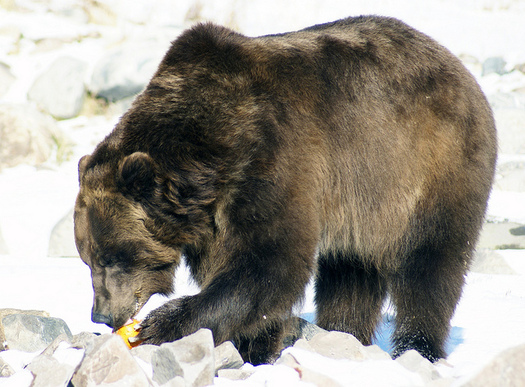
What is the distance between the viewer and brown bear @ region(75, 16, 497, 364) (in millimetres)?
3520

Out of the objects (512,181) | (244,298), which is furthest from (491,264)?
(244,298)

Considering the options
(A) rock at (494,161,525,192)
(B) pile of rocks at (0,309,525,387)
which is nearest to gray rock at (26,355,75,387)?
(B) pile of rocks at (0,309,525,387)

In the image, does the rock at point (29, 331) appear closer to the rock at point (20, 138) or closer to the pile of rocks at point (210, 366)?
the pile of rocks at point (210, 366)

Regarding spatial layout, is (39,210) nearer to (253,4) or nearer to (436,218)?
(436,218)

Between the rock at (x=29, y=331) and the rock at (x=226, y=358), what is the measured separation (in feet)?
4.34

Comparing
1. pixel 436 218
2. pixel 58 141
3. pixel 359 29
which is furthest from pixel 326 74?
pixel 58 141

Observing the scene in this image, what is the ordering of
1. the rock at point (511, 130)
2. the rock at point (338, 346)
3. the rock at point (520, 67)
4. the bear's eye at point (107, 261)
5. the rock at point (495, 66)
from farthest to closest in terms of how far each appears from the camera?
the rock at point (520, 67) < the rock at point (495, 66) < the rock at point (511, 130) < the bear's eye at point (107, 261) < the rock at point (338, 346)

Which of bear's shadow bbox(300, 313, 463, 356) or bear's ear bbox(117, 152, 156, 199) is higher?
bear's ear bbox(117, 152, 156, 199)

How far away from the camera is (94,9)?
63.5 ft

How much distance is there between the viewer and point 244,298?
11.4ft

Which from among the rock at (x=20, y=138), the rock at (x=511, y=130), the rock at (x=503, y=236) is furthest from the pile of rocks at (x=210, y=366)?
the rock at (x=511, y=130)

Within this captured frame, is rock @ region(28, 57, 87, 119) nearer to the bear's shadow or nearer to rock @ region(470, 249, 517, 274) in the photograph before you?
the bear's shadow

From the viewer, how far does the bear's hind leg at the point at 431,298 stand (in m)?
4.05

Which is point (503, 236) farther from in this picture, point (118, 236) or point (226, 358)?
point (226, 358)
